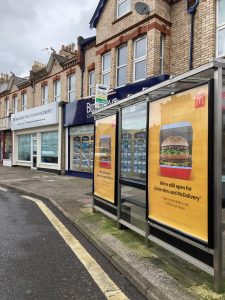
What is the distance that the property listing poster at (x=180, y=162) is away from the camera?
12.3 ft

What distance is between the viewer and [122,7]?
585 inches

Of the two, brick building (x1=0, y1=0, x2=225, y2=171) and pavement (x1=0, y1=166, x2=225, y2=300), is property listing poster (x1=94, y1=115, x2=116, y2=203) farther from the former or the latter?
brick building (x1=0, y1=0, x2=225, y2=171)

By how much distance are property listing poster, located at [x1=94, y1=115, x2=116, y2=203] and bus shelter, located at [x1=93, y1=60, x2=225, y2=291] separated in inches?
23.5

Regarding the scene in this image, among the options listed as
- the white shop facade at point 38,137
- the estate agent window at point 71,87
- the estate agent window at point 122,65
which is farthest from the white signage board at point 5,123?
the estate agent window at point 122,65

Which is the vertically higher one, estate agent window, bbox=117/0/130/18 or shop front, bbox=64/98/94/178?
estate agent window, bbox=117/0/130/18

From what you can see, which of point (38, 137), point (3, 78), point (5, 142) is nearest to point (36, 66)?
point (38, 137)

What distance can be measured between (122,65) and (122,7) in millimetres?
2638

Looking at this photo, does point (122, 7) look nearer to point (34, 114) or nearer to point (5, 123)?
point (34, 114)

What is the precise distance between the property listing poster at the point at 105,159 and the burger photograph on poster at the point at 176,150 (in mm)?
2092

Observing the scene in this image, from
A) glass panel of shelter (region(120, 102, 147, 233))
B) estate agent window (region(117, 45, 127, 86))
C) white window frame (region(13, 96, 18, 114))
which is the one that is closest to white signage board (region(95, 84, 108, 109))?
glass panel of shelter (region(120, 102, 147, 233))

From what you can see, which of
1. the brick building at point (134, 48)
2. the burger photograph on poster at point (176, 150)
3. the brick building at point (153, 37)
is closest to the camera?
the burger photograph on poster at point (176, 150)

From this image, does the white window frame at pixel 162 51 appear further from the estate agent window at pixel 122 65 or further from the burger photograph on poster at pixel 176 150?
the burger photograph on poster at pixel 176 150

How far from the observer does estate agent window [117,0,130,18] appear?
14.5m

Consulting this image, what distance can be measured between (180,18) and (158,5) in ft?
3.42
